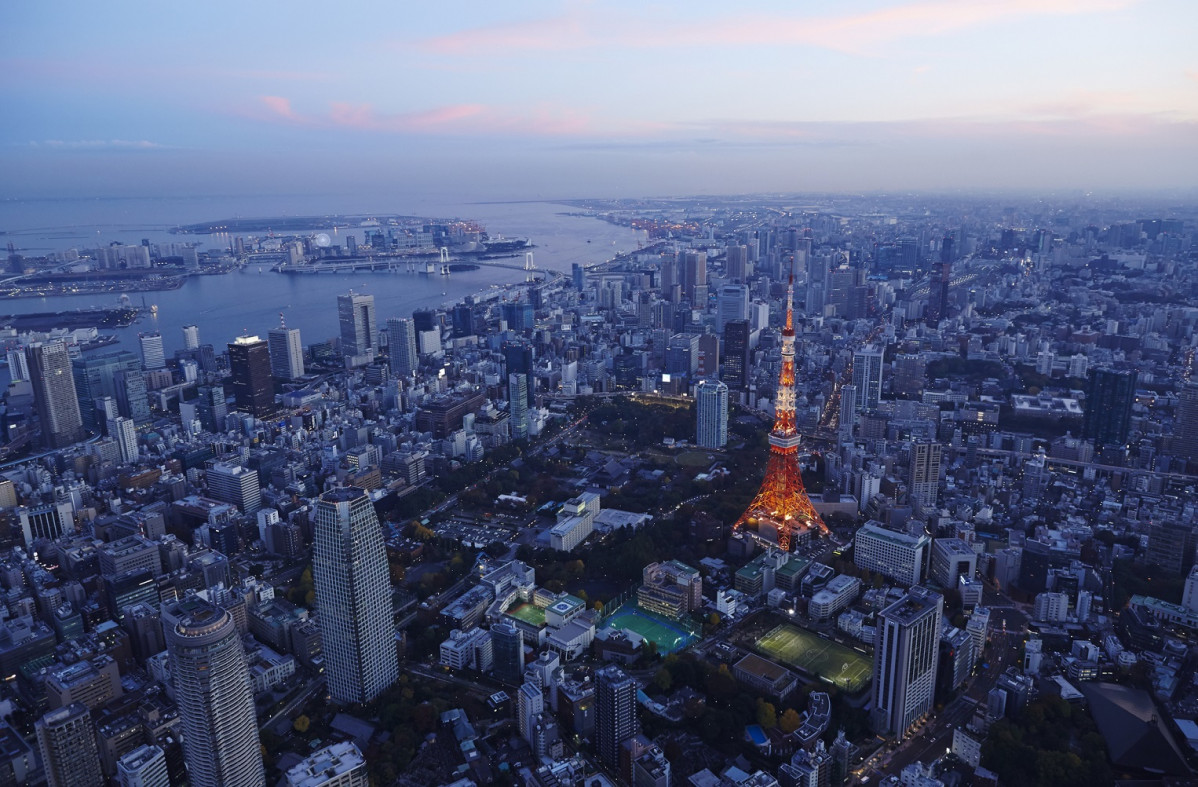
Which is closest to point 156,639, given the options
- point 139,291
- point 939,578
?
point 939,578

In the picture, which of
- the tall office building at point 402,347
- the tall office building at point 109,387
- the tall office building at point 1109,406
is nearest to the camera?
the tall office building at point 1109,406

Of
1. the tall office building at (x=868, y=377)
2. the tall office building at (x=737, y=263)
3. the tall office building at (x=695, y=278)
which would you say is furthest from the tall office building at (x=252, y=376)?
the tall office building at (x=737, y=263)

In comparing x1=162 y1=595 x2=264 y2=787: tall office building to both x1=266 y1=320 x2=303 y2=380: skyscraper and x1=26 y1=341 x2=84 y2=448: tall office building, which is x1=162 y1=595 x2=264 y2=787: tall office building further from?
x1=266 y1=320 x2=303 y2=380: skyscraper

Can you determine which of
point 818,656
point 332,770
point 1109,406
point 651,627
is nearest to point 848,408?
point 1109,406

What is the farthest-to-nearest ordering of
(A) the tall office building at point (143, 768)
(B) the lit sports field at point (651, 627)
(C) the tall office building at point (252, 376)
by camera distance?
1. (C) the tall office building at point (252, 376)
2. (B) the lit sports field at point (651, 627)
3. (A) the tall office building at point (143, 768)

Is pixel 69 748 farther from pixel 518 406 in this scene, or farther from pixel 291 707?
pixel 518 406

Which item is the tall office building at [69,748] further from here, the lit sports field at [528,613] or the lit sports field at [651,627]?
the lit sports field at [651,627]

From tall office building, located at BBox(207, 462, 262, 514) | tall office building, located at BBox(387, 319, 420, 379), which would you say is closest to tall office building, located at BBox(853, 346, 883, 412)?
tall office building, located at BBox(387, 319, 420, 379)
